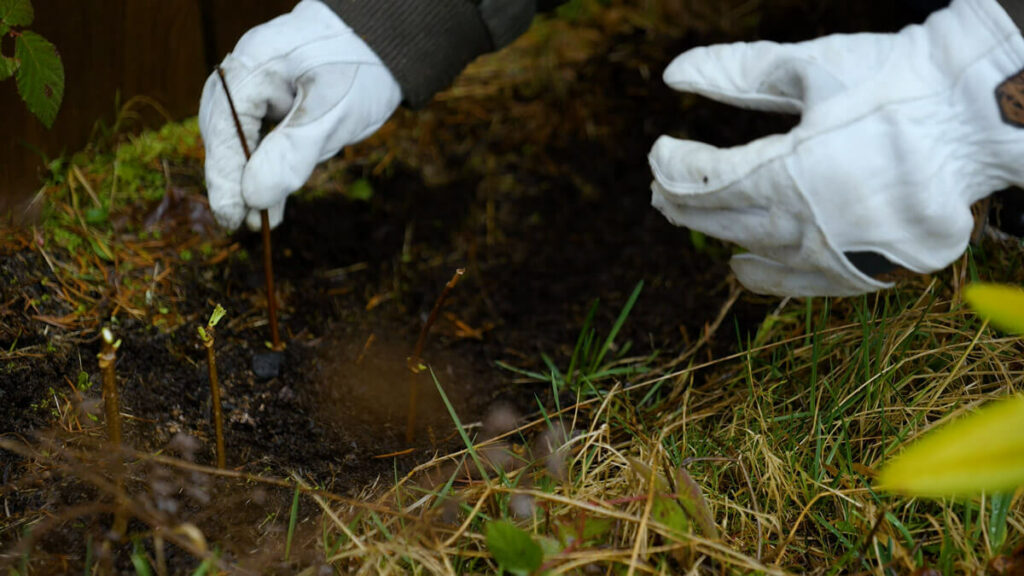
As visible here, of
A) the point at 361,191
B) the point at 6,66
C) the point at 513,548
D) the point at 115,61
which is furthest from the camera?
the point at 361,191

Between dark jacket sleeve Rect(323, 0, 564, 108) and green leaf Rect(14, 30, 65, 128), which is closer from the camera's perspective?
green leaf Rect(14, 30, 65, 128)

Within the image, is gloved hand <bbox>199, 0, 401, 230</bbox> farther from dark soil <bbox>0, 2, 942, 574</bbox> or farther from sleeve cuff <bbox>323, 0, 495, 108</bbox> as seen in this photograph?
dark soil <bbox>0, 2, 942, 574</bbox>

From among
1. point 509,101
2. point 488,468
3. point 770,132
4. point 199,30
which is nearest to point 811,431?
point 488,468

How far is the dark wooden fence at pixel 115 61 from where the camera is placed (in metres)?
1.51

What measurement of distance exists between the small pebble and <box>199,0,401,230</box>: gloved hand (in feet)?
0.81

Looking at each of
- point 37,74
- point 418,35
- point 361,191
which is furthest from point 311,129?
point 361,191

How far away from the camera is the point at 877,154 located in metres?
1.13

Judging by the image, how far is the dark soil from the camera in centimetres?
118

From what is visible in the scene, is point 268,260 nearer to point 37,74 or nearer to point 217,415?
point 217,415

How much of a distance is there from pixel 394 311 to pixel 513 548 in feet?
2.82

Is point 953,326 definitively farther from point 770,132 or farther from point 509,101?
point 509,101

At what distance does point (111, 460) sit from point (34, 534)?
5.1 inches

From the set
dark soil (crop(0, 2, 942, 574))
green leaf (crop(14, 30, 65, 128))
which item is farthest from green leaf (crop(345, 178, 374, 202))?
green leaf (crop(14, 30, 65, 128))

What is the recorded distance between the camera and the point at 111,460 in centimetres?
105
